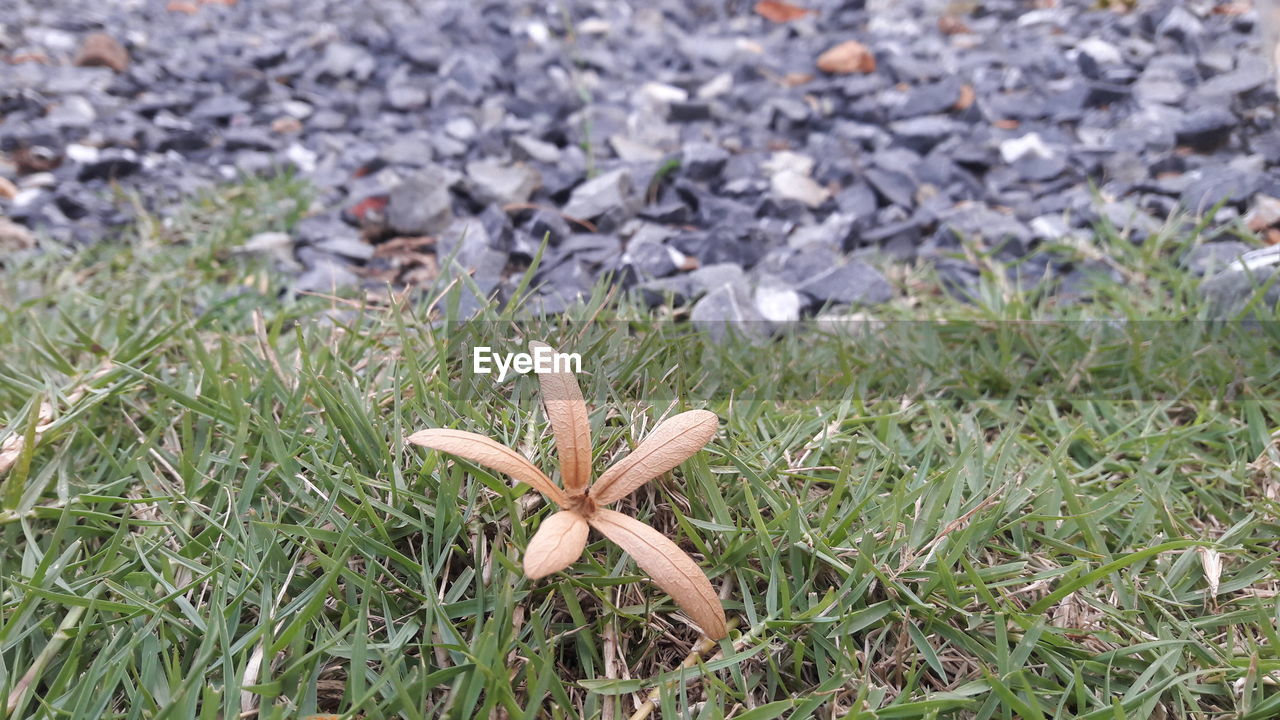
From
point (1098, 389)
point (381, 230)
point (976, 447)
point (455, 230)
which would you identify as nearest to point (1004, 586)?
point (976, 447)

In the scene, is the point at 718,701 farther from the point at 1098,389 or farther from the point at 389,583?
the point at 1098,389

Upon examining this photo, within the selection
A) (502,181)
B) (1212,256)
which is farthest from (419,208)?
(1212,256)

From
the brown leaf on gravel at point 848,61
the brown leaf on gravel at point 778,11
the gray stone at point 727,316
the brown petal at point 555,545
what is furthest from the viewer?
the brown leaf on gravel at point 778,11

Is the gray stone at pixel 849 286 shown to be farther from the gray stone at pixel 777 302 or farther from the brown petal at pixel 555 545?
the brown petal at pixel 555 545

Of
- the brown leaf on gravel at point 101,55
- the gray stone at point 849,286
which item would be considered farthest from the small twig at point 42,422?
the brown leaf on gravel at point 101,55

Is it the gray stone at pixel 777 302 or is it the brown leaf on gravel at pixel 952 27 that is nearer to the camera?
the gray stone at pixel 777 302

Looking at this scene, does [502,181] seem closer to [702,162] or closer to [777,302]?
[702,162]
